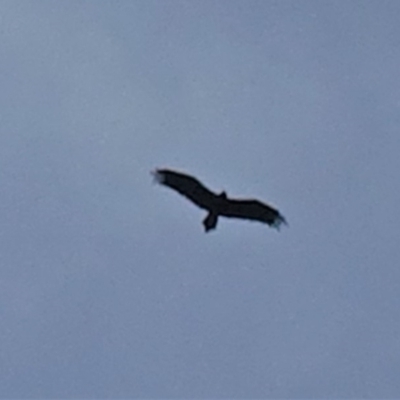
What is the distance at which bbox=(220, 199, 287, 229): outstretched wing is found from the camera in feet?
186

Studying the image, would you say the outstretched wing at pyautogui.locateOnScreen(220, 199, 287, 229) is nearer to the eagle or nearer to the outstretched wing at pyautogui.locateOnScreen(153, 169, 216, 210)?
the eagle

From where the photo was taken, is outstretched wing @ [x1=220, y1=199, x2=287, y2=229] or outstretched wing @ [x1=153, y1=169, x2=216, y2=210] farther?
outstretched wing @ [x1=220, y1=199, x2=287, y2=229]

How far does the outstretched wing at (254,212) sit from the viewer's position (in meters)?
56.6

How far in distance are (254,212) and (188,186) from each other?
286 cm

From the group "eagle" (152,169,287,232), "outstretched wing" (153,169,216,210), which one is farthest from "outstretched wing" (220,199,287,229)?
"outstretched wing" (153,169,216,210)

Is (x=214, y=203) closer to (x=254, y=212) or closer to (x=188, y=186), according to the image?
(x=188, y=186)

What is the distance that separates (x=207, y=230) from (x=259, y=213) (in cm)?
286

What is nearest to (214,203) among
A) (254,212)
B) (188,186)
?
(188,186)

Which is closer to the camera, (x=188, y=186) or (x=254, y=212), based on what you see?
(x=188, y=186)

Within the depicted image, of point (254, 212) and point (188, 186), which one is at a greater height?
point (254, 212)

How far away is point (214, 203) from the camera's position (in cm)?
5612

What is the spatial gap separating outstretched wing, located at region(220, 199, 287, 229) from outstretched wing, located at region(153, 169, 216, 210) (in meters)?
0.89

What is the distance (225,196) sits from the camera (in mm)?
56125

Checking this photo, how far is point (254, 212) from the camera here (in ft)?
187
